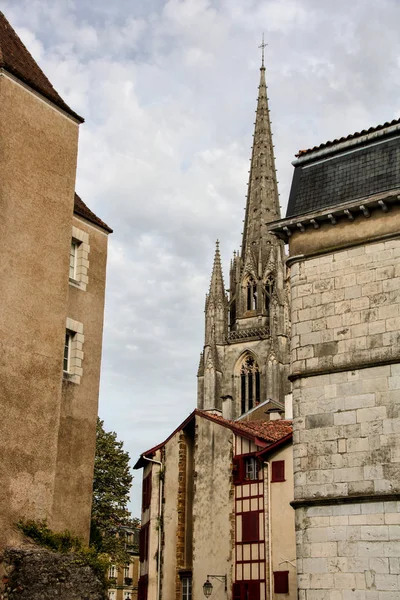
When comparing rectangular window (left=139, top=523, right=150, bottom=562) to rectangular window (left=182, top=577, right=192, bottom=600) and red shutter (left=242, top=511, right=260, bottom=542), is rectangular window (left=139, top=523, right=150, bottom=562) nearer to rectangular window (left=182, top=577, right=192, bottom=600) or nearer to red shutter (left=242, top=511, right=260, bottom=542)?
rectangular window (left=182, top=577, right=192, bottom=600)

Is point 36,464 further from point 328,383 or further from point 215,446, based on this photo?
point 215,446

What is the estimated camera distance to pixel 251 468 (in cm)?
2611

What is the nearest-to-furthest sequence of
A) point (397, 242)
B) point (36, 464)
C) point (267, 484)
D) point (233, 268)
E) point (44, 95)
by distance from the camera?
point (397, 242) → point (36, 464) → point (44, 95) → point (267, 484) → point (233, 268)

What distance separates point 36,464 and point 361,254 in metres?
Result: 7.23

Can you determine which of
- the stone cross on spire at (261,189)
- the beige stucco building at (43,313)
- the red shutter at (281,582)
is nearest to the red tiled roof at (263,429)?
the red shutter at (281,582)

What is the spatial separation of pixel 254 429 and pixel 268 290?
44911 mm

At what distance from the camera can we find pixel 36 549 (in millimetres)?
15188

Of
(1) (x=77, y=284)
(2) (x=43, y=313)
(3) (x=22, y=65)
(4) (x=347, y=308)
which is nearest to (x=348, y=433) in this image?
(4) (x=347, y=308)

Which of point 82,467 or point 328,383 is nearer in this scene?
point 328,383

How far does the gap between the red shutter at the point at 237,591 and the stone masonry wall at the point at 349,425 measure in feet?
36.1

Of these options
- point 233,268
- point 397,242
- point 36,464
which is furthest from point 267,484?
point 233,268

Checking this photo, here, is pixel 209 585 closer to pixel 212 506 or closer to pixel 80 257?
pixel 212 506

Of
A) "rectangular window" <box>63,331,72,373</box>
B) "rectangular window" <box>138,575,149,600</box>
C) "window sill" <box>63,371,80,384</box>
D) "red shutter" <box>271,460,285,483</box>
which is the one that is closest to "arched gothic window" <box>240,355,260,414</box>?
"rectangular window" <box>138,575,149,600</box>

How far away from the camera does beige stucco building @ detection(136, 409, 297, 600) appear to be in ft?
80.3
